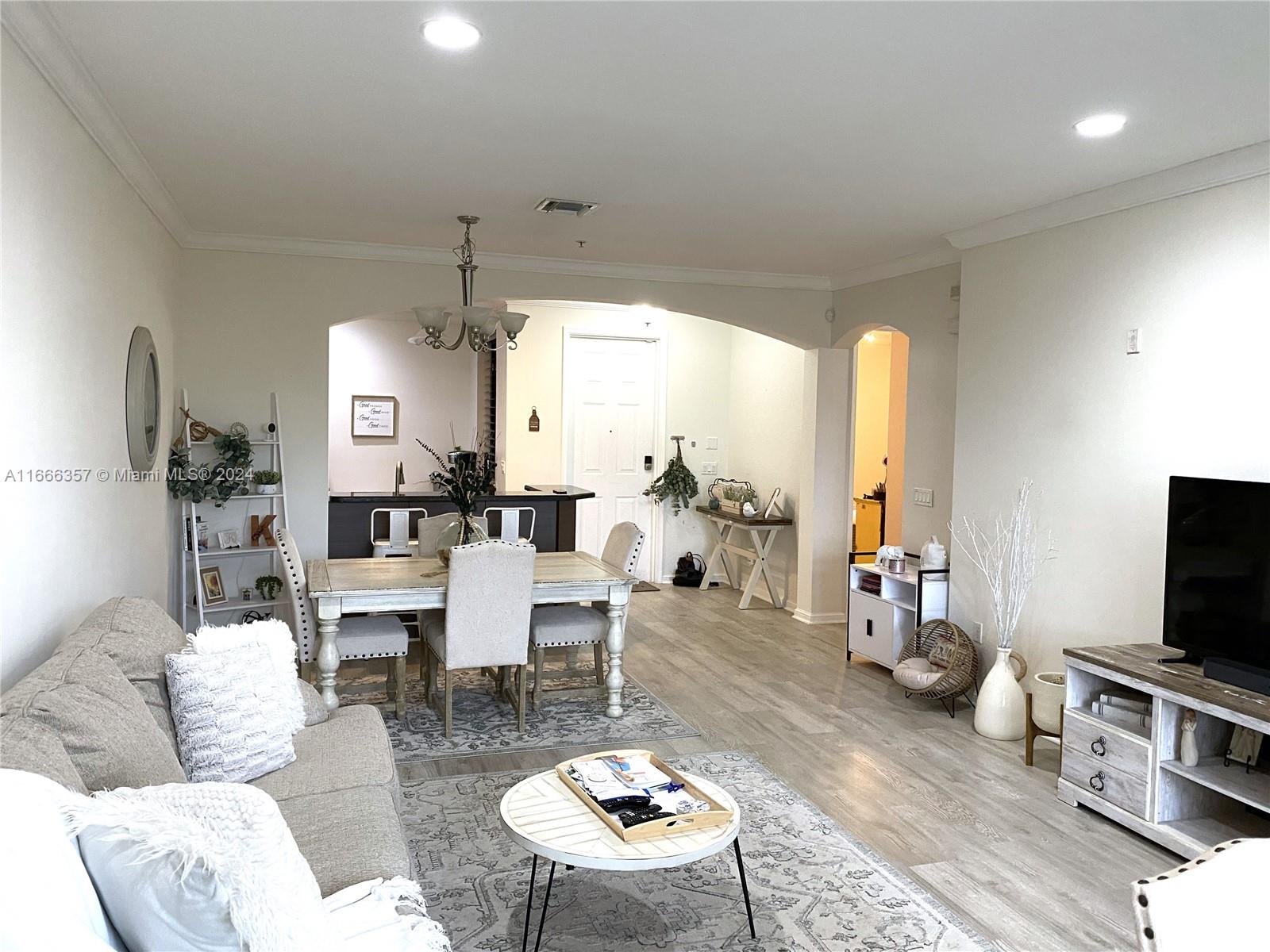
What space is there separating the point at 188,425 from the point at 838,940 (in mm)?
4396

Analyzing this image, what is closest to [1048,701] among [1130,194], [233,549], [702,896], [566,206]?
[702,896]

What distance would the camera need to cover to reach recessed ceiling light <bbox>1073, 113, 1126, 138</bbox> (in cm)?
307

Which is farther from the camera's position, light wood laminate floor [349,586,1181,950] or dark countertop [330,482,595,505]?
dark countertop [330,482,595,505]

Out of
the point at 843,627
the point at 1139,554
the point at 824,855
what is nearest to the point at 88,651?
the point at 824,855

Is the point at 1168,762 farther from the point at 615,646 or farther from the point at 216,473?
the point at 216,473

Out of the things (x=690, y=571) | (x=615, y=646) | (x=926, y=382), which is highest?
(x=926, y=382)

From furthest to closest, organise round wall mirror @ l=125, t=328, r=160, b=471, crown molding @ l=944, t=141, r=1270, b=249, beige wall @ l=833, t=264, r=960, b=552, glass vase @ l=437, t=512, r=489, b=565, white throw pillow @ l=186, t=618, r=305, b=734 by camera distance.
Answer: beige wall @ l=833, t=264, r=960, b=552, glass vase @ l=437, t=512, r=489, b=565, round wall mirror @ l=125, t=328, r=160, b=471, crown molding @ l=944, t=141, r=1270, b=249, white throw pillow @ l=186, t=618, r=305, b=734

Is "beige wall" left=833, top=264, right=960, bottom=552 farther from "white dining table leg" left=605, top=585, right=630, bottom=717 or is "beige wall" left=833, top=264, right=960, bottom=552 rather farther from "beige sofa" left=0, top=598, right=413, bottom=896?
"beige sofa" left=0, top=598, right=413, bottom=896

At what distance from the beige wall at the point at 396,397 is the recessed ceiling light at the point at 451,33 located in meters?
6.96

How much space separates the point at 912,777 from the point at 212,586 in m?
3.92

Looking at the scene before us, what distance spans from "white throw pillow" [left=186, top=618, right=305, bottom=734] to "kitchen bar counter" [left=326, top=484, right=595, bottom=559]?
9.65ft

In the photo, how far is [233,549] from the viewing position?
17.8 feet

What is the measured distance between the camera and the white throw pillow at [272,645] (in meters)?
2.70

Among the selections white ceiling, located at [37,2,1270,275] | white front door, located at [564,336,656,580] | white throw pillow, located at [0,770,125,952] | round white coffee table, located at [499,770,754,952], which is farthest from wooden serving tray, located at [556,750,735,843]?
white front door, located at [564,336,656,580]
